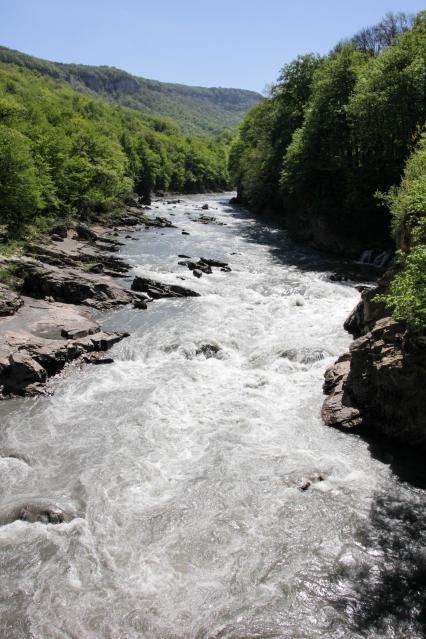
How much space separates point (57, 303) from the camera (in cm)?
2648

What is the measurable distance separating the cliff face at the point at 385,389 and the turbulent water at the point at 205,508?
88 centimetres

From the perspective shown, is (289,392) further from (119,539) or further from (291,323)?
(119,539)

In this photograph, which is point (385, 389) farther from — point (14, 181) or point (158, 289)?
point (14, 181)

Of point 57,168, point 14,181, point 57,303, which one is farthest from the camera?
point 57,168

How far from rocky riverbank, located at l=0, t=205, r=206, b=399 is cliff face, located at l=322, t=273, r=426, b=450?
417 inches

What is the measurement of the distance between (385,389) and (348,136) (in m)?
34.2

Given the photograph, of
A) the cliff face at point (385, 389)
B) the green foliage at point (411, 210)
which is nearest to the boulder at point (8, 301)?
the cliff face at point (385, 389)

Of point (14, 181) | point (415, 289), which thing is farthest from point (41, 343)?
point (14, 181)

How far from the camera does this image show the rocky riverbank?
1886 cm

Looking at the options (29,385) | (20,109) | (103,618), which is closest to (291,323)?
(29,385)

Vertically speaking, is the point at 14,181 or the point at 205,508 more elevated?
the point at 14,181

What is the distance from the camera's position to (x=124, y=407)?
1719 centimetres

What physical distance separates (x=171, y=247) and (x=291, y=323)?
896 inches

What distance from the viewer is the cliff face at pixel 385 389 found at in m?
14.4
